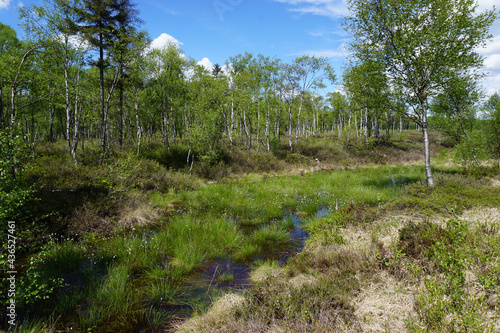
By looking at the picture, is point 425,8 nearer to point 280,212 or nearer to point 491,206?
point 491,206

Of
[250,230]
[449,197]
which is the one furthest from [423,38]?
[250,230]

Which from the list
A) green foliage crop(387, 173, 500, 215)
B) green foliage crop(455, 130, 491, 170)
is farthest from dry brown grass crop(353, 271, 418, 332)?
green foliage crop(455, 130, 491, 170)

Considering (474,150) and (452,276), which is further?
(474,150)

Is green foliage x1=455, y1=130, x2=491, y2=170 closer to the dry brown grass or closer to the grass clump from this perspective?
the grass clump

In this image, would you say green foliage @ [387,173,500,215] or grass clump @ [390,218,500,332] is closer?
grass clump @ [390,218,500,332]

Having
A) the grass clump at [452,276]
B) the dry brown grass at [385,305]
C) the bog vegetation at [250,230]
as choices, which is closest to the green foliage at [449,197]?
the bog vegetation at [250,230]

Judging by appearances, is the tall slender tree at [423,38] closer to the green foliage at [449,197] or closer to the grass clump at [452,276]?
the green foliage at [449,197]

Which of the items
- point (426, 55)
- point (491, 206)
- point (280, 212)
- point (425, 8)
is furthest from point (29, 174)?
point (425, 8)

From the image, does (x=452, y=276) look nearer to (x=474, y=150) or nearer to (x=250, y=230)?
(x=250, y=230)

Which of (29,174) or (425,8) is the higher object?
(425,8)

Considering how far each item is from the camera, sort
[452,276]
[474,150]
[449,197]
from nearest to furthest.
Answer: [452,276], [449,197], [474,150]

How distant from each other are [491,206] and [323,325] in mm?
9006

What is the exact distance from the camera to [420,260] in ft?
16.6

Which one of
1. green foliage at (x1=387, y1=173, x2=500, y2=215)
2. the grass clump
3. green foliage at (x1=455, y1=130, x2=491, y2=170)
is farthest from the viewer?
green foliage at (x1=455, y1=130, x2=491, y2=170)
